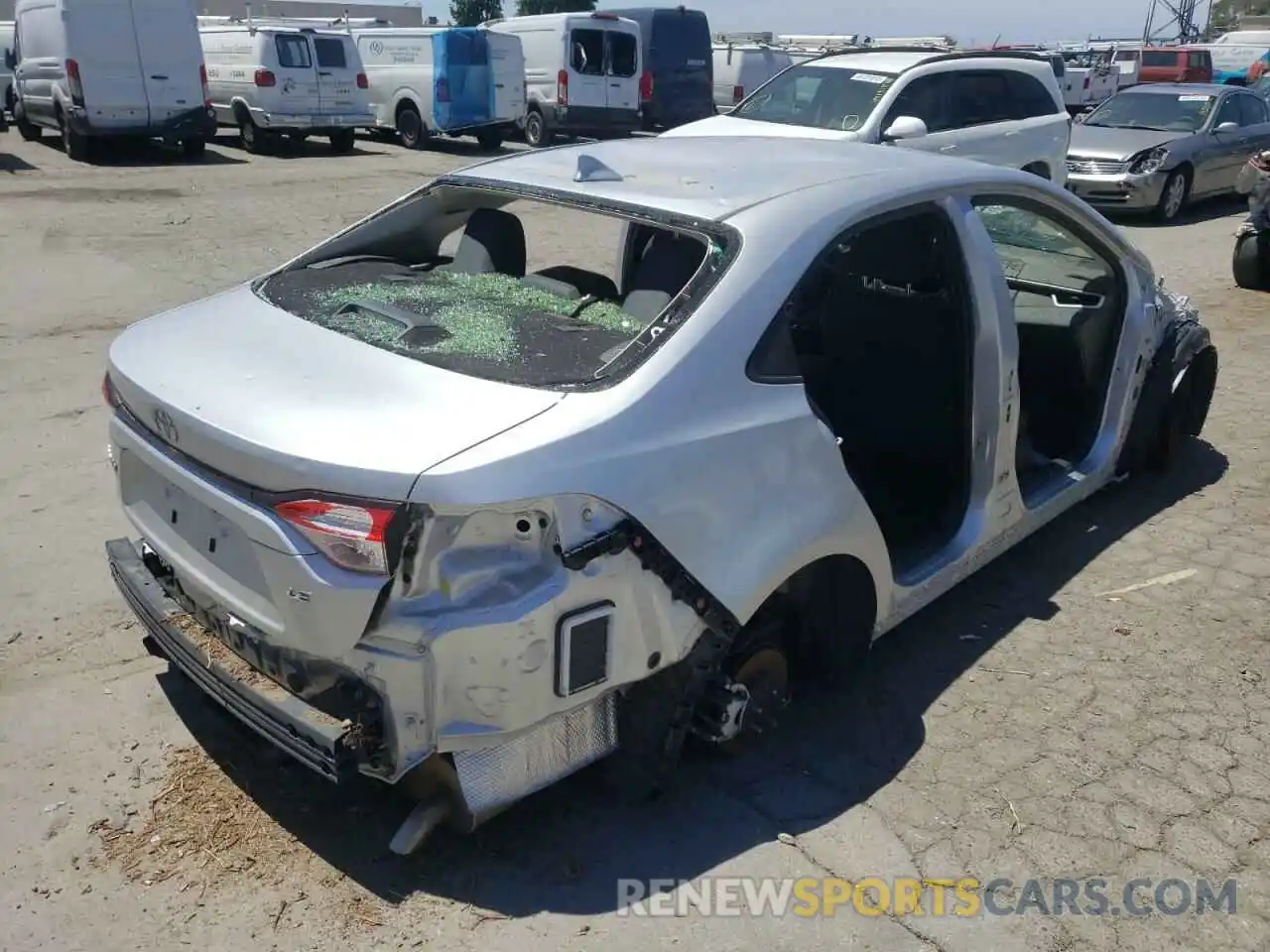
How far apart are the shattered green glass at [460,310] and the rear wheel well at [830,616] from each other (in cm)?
90

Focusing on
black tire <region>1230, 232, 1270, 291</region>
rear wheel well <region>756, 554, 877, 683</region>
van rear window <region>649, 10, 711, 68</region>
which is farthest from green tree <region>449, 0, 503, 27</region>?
rear wheel well <region>756, 554, 877, 683</region>

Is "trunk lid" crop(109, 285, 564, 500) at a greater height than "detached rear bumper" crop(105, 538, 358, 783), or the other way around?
"trunk lid" crop(109, 285, 564, 500)

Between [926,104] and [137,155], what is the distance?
505 inches

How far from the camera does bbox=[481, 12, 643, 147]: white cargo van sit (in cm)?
2022

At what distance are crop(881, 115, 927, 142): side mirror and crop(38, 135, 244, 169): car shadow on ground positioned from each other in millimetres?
11460

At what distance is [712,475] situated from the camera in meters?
2.67

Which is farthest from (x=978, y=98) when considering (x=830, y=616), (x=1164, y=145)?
(x=830, y=616)

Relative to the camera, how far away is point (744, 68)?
82.8 ft

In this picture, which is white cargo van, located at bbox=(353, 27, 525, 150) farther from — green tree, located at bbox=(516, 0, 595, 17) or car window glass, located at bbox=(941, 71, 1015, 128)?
green tree, located at bbox=(516, 0, 595, 17)

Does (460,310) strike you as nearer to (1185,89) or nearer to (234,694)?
(234,694)

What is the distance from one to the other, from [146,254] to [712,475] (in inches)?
345

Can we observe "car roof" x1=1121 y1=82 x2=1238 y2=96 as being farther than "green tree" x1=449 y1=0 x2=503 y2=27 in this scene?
No

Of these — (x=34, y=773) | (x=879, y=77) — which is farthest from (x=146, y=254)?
(x=34, y=773)

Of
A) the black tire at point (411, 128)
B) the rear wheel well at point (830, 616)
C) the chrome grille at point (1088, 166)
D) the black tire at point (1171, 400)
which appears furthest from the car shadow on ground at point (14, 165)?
the rear wheel well at point (830, 616)
